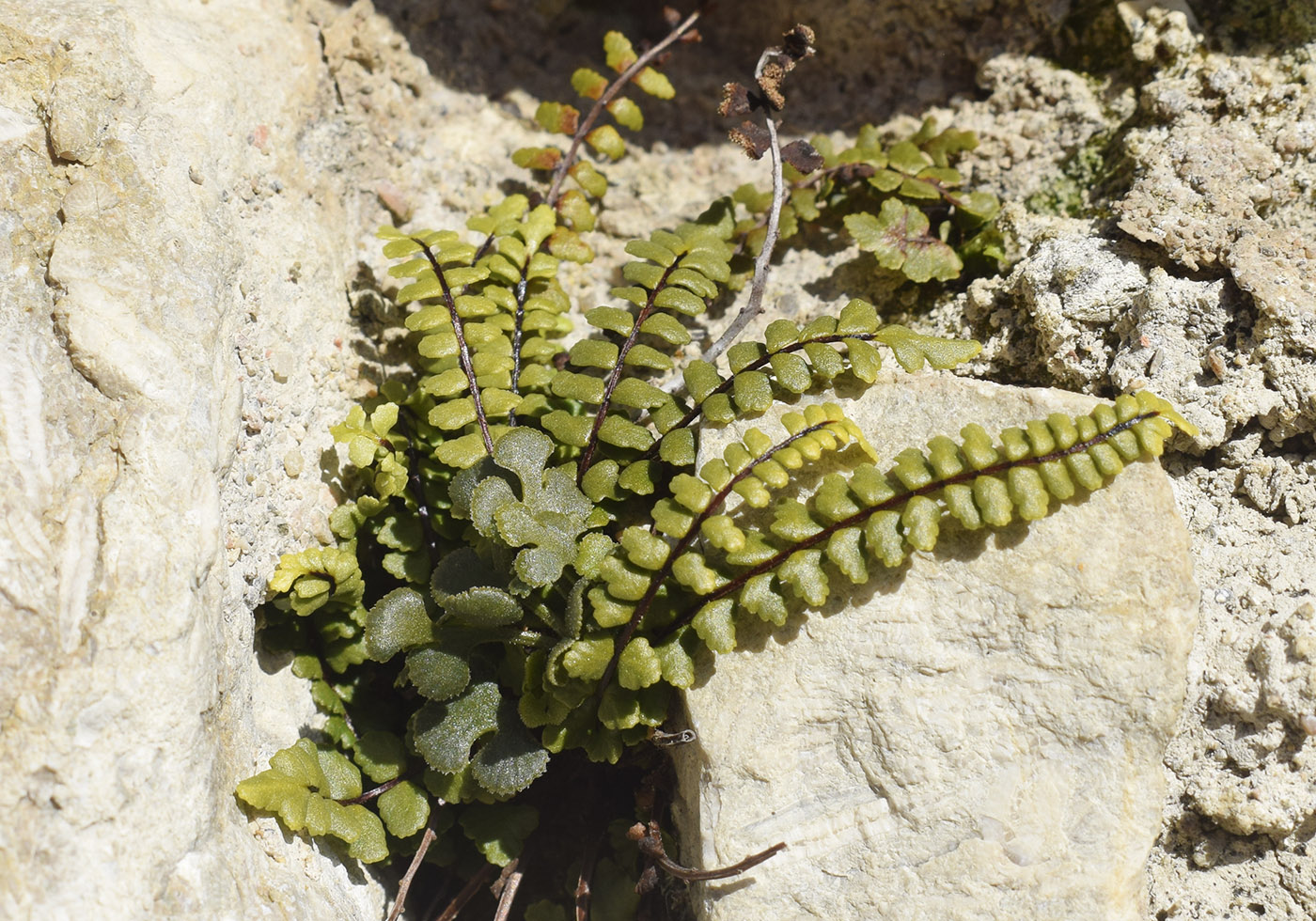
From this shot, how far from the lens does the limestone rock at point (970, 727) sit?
9.70 ft

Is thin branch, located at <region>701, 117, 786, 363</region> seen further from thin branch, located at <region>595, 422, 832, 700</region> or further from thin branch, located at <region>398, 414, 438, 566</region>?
thin branch, located at <region>398, 414, 438, 566</region>

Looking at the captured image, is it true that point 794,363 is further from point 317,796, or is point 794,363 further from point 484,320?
point 317,796

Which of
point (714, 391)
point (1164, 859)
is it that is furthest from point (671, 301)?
point (1164, 859)

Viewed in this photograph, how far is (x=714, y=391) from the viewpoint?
3.36 meters

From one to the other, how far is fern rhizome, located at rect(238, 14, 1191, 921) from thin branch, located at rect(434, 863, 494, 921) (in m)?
0.01

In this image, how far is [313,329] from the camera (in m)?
3.81

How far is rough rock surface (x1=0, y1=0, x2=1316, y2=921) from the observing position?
266 centimetres

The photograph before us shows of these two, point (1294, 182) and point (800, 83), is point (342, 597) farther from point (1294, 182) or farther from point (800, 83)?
point (1294, 182)

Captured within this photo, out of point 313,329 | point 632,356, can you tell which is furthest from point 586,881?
point 313,329

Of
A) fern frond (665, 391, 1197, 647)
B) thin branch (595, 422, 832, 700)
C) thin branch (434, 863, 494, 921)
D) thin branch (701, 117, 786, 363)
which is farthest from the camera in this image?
thin branch (701, 117, 786, 363)

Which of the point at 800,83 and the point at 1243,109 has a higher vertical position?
the point at 800,83

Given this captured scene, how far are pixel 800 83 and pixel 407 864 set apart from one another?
411 centimetres

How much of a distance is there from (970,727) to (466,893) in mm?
1985

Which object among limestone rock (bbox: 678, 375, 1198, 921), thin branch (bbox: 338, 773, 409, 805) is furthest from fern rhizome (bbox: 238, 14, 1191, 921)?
limestone rock (bbox: 678, 375, 1198, 921)
